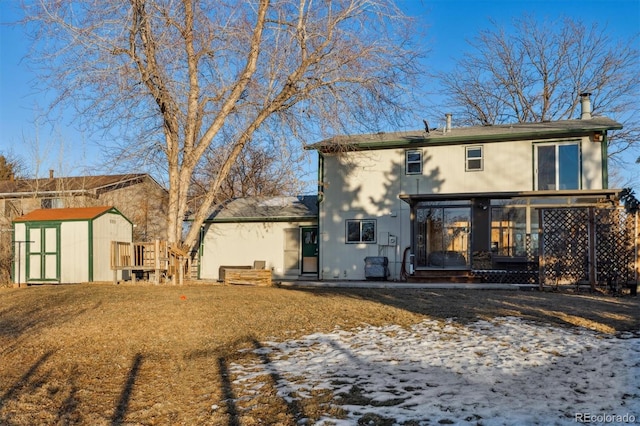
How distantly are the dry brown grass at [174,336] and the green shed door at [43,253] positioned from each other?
157 inches

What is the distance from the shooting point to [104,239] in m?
17.3

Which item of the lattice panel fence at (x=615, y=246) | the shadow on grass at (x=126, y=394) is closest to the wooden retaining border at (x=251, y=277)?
the lattice panel fence at (x=615, y=246)

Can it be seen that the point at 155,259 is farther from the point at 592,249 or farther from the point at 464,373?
the point at 464,373

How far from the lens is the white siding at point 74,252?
1655cm

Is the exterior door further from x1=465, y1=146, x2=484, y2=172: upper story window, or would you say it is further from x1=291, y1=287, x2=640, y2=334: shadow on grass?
x1=291, y1=287, x2=640, y2=334: shadow on grass

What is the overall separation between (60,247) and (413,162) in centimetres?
1133

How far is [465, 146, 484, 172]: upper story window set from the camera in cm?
1764

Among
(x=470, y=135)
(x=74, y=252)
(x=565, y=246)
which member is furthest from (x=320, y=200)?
(x=565, y=246)

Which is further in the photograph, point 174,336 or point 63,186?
point 63,186

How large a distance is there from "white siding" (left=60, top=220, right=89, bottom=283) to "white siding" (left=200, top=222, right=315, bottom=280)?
5059 millimetres

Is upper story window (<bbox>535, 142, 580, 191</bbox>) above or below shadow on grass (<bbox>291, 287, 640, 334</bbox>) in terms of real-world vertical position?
above

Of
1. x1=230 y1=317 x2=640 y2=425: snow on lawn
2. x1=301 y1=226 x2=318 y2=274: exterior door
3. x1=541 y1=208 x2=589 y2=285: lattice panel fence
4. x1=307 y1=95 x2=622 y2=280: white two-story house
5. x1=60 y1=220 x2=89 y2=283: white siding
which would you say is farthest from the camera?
x1=301 y1=226 x2=318 y2=274: exterior door

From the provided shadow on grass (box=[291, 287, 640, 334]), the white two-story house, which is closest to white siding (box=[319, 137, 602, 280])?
the white two-story house

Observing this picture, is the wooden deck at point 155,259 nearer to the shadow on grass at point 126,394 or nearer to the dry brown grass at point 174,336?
the dry brown grass at point 174,336
